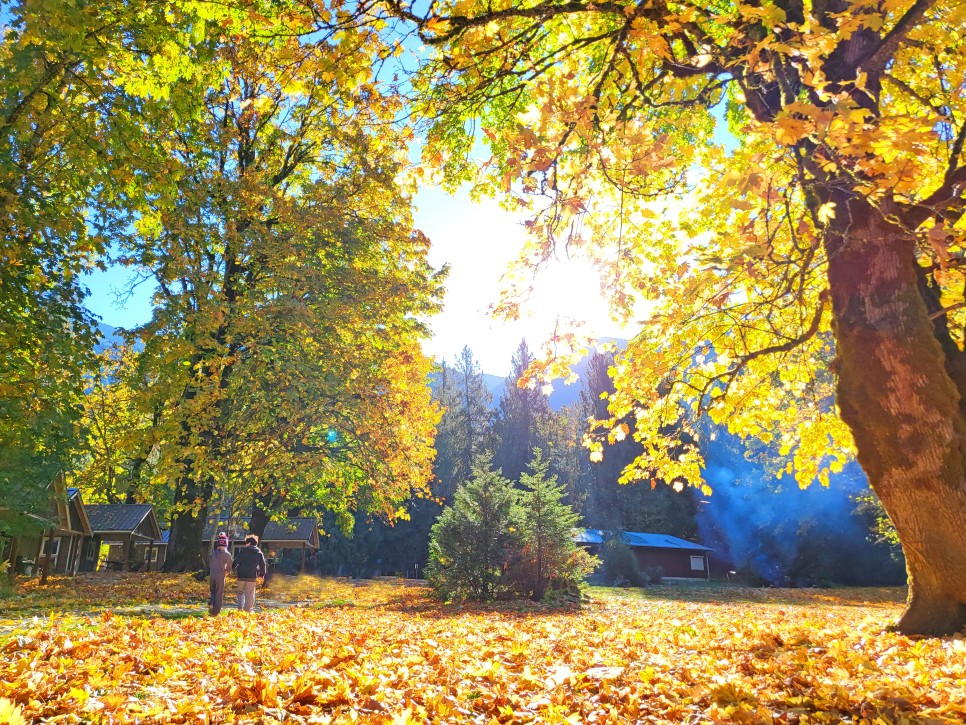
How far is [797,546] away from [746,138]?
136ft

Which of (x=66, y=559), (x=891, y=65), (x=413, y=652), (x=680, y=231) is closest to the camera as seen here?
(x=413, y=652)

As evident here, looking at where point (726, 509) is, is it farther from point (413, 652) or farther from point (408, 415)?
point (413, 652)

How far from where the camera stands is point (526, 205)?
4.42 m

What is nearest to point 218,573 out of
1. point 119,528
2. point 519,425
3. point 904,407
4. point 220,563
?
point 220,563

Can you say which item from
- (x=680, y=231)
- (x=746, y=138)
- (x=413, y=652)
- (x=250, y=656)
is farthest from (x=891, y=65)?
(x=250, y=656)

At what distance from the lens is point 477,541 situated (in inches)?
753

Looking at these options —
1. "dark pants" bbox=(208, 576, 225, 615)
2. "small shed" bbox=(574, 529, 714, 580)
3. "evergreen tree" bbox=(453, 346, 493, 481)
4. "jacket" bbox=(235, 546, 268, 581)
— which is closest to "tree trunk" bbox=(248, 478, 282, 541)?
"jacket" bbox=(235, 546, 268, 581)

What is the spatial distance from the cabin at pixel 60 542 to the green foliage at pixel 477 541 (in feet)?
42.9

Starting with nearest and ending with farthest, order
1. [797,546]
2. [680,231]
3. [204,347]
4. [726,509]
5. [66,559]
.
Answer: [680,231]
[204,347]
[66,559]
[797,546]
[726,509]

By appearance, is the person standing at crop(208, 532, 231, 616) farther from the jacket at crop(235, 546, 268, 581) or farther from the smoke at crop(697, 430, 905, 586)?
the smoke at crop(697, 430, 905, 586)

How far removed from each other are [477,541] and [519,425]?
4621 cm

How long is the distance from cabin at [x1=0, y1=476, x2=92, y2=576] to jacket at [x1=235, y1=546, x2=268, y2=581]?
39.5 feet

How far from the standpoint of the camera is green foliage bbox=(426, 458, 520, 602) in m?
19.0

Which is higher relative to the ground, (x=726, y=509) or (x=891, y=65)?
(x=891, y=65)
